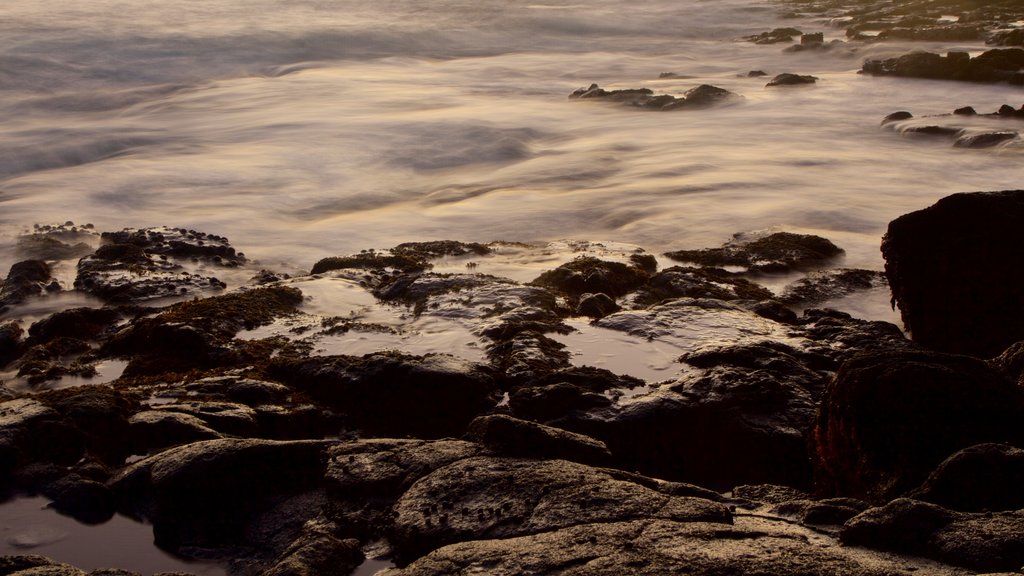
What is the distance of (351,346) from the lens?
7828mm

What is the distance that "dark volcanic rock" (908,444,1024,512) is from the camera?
13.7 feet

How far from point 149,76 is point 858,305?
Result: 1873 cm

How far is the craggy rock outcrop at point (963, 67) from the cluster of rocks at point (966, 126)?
438cm

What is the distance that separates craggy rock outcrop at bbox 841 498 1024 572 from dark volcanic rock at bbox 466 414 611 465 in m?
1.40

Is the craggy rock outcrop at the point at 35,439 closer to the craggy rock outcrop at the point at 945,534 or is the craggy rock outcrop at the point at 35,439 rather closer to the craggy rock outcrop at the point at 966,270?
the craggy rock outcrop at the point at 945,534

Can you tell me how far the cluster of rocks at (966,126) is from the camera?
51.5ft

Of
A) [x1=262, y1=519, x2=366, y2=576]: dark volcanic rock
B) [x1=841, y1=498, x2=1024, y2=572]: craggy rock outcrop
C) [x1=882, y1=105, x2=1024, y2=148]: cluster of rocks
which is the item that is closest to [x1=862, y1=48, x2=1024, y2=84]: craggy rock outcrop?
[x1=882, y1=105, x2=1024, y2=148]: cluster of rocks

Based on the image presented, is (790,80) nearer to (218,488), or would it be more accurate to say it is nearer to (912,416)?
(912,416)

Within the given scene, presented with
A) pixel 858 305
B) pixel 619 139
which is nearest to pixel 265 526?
pixel 858 305

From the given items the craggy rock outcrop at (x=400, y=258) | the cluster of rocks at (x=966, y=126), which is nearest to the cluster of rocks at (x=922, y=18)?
the cluster of rocks at (x=966, y=126)

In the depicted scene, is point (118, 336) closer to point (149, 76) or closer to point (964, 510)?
point (964, 510)

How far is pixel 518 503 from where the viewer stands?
14.7 ft

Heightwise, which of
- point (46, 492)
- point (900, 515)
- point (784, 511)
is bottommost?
point (46, 492)

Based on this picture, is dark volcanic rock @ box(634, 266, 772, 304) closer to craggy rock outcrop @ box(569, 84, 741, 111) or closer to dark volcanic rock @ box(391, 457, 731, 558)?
dark volcanic rock @ box(391, 457, 731, 558)
